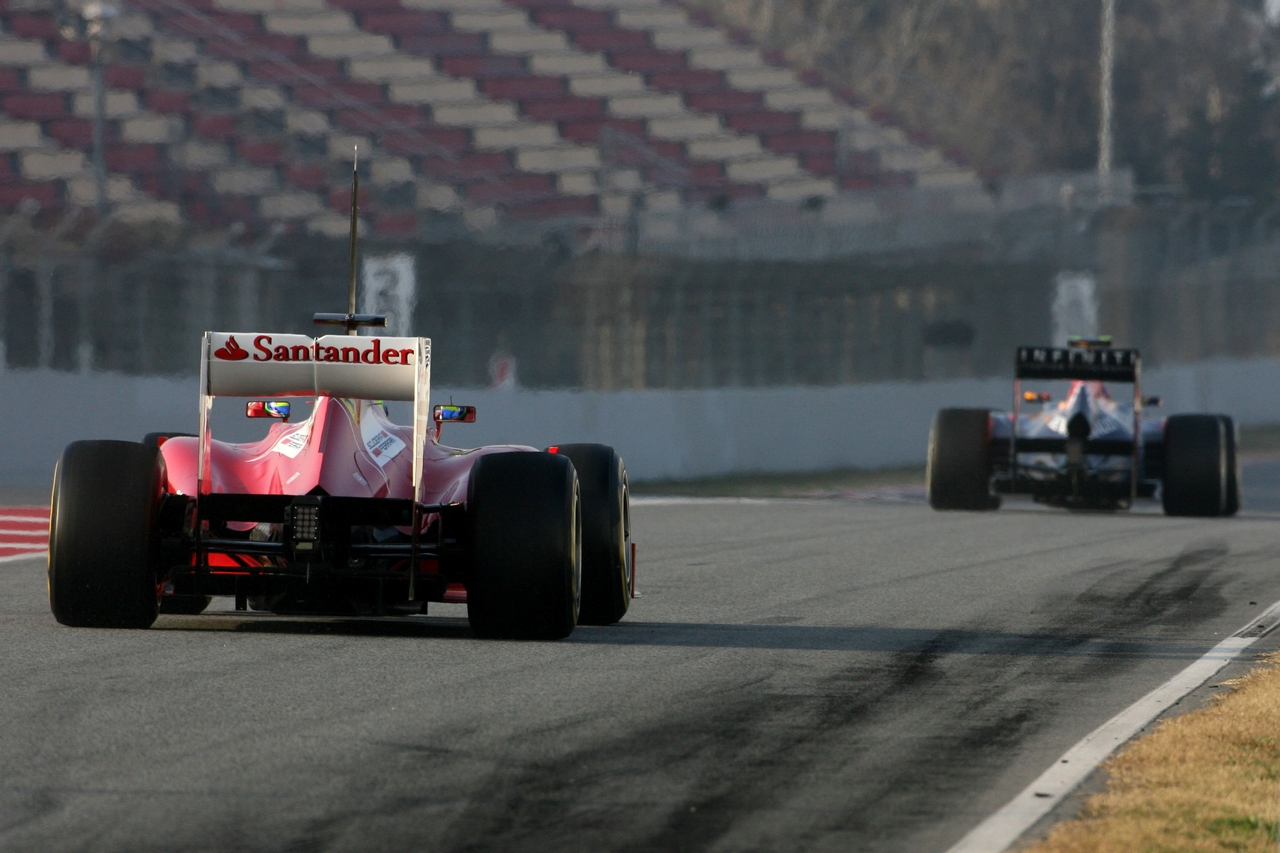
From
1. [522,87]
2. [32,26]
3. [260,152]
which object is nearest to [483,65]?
[522,87]

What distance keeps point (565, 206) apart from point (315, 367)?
18871mm

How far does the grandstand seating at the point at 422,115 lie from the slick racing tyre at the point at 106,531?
1285 centimetres

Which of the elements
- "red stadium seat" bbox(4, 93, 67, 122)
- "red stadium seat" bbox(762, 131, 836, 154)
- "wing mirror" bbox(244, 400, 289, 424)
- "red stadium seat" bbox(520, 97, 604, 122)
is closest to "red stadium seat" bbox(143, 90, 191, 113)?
"red stadium seat" bbox(4, 93, 67, 122)

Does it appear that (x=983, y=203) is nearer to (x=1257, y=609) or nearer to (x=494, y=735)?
(x=1257, y=609)

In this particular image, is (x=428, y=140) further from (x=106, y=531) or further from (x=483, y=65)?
(x=106, y=531)

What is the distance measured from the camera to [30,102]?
2720cm

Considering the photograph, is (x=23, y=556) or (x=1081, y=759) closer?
(x=1081, y=759)

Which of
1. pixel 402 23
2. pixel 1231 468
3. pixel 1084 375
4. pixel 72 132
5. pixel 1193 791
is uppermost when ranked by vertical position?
pixel 402 23

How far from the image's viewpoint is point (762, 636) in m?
9.11

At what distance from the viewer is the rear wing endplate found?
59.6 feet

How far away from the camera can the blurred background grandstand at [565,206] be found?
69.2 ft

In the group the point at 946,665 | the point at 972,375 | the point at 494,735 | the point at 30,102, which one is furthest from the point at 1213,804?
the point at 30,102

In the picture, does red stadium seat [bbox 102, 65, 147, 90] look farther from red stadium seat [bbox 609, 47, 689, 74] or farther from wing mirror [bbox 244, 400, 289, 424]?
wing mirror [bbox 244, 400, 289, 424]

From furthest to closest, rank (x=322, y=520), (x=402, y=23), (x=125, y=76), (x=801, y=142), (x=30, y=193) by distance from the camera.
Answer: (x=801, y=142), (x=402, y=23), (x=125, y=76), (x=30, y=193), (x=322, y=520)
